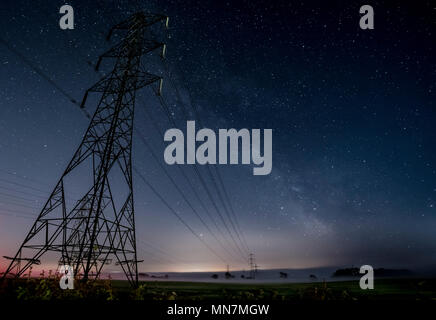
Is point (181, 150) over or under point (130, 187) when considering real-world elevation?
over

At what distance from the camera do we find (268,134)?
16016 millimetres
